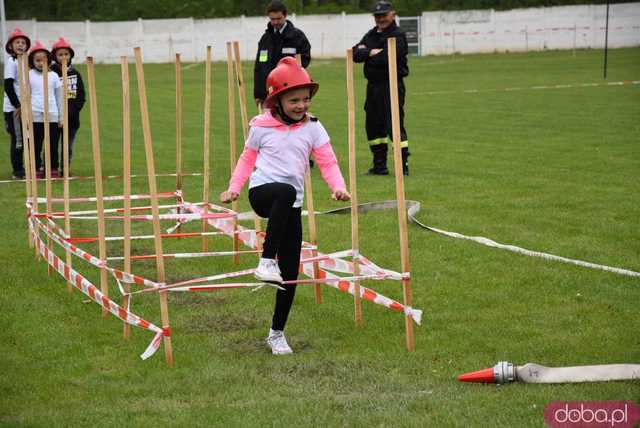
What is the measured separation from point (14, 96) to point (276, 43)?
4.11 metres

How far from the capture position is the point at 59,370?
661 centimetres

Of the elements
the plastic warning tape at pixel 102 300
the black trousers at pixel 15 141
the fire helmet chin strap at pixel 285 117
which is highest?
the fire helmet chin strap at pixel 285 117

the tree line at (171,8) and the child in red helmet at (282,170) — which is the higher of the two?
the tree line at (171,8)

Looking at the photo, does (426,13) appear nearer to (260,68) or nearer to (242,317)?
(260,68)

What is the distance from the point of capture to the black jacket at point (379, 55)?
48.6ft

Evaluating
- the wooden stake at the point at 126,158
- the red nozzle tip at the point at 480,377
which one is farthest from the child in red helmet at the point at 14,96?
the red nozzle tip at the point at 480,377

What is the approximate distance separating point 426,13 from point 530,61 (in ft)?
43.4

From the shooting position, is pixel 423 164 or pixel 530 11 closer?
pixel 423 164

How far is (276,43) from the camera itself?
49.4 ft

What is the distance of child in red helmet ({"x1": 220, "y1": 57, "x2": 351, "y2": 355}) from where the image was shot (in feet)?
22.1

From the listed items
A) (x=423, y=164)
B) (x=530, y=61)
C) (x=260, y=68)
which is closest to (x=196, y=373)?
(x=260, y=68)

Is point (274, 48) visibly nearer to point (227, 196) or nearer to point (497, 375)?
point (227, 196)

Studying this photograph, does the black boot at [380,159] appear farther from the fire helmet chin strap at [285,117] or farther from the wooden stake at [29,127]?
the fire helmet chin strap at [285,117]

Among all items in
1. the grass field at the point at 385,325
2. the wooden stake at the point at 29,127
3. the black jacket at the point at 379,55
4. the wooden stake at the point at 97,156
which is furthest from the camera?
the black jacket at the point at 379,55
